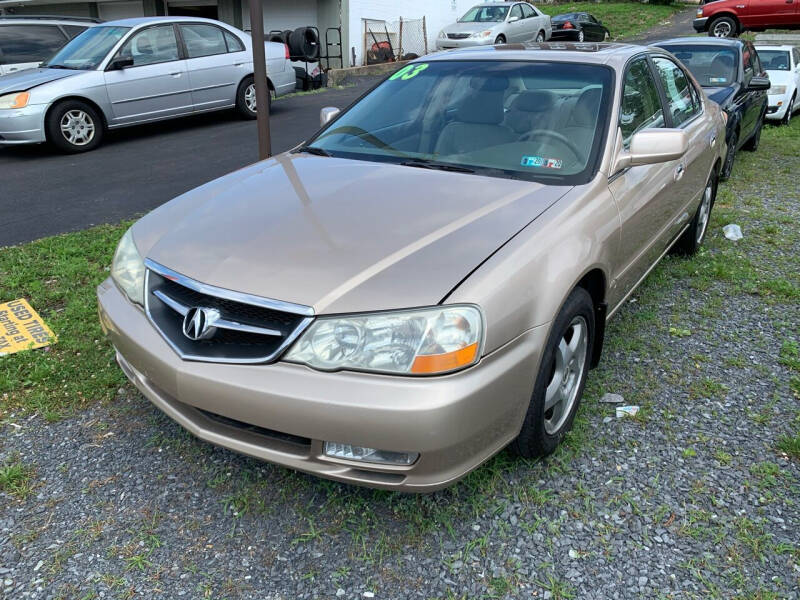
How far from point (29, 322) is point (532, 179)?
3.06 metres

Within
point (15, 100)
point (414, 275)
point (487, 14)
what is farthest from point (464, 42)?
point (414, 275)

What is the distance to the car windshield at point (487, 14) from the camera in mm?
19125

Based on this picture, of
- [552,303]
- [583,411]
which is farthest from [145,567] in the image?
[583,411]

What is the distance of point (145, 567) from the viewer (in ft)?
7.52

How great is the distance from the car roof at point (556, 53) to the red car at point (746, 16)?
61.3ft

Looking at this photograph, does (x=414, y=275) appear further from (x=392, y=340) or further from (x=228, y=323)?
(x=228, y=323)

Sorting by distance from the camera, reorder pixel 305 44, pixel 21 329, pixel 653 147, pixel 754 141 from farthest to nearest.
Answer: pixel 305 44 → pixel 754 141 → pixel 21 329 → pixel 653 147

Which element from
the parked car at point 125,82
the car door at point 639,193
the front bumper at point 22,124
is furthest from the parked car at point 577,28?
the car door at point 639,193

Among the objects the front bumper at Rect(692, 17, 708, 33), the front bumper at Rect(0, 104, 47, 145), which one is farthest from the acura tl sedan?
the front bumper at Rect(692, 17, 708, 33)

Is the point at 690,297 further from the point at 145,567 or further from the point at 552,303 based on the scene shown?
the point at 145,567

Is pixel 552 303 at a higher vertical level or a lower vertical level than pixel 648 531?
higher

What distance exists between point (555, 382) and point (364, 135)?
5.66 feet

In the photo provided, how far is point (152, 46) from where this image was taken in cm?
935

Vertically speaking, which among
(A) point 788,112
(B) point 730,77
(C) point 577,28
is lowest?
(A) point 788,112
